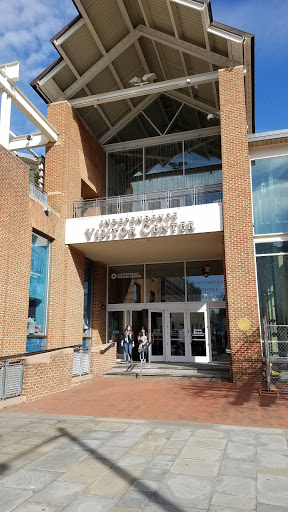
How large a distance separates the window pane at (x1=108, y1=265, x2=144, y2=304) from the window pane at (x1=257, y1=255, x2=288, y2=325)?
6.08 metres

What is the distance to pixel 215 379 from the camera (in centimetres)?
1116

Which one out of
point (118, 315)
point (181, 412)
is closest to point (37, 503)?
point (181, 412)

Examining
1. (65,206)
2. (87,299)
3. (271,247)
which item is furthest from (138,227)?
A: (87,299)

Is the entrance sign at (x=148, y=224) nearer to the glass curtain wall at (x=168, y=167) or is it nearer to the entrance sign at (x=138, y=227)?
the entrance sign at (x=138, y=227)

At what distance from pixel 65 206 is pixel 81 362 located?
566 centimetres

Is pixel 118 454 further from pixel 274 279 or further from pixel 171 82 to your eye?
pixel 171 82

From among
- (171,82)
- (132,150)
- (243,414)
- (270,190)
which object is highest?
(171,82)

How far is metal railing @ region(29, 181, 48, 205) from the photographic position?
11984 millimetres

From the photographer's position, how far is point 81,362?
11.6m

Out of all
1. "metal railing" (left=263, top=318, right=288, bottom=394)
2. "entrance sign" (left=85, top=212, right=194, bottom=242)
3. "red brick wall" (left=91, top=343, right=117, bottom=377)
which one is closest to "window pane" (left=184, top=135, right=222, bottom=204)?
"entrance sign" (left=85, top=212, right=194, bottom=242)

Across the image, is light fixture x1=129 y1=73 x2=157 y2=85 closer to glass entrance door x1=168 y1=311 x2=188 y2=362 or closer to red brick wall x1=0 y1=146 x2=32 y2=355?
red brick wall x1=0 y1=146 x2=32 y2=355

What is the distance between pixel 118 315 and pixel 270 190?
8.38m

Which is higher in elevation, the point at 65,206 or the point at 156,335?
the point at 65,206

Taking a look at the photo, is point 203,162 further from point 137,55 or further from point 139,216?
point 137,55
